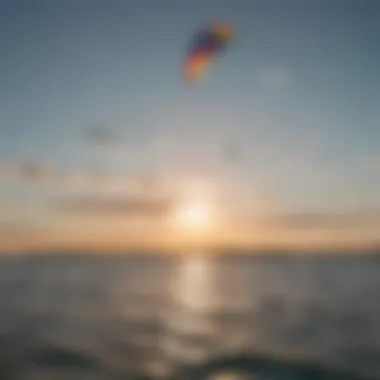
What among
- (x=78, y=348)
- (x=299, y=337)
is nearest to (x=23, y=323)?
(x=78, y=348)

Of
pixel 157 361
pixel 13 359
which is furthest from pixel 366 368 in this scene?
pixel 13 359

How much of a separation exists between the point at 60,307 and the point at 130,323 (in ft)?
41.2

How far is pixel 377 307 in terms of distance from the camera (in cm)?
4575

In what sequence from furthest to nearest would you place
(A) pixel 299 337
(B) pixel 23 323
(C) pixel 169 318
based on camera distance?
(C) pixel 169 318, (B) pixel 23 323, (A) pixel 299 337

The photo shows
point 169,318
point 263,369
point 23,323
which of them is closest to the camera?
point 263,369

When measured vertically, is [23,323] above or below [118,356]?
above

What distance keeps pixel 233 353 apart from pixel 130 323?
13.2 meters

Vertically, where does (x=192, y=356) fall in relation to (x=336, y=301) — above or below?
below

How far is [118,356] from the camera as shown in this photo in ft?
78.2

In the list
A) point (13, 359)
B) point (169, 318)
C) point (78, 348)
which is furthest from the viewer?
point (169, 318)

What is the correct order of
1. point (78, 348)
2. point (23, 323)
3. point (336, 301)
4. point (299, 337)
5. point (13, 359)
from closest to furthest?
point (13, 359) → point (78, 348) → point (299, 337) → point (23, 323) → point (336, 301)

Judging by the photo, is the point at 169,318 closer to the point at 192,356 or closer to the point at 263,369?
the point at 192,356

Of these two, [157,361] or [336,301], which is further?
[336,301]

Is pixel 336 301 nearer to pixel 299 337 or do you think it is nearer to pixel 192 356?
pixel 299 337
